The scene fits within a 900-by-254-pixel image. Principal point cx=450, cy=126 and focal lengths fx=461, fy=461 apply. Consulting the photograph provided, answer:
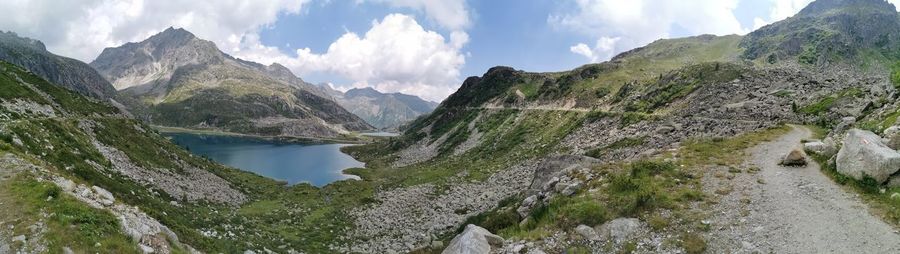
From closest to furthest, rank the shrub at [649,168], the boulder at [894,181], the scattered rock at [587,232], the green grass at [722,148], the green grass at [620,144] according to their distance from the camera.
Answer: the boulder at [894,181], the scattered rock at [587,232], the shrub at [649,168], the green grass at [722,148], the green grass at [620,144]

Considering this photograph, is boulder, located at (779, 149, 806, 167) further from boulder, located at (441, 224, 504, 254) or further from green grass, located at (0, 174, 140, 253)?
green grass, located at (0, 174, 140, 253)

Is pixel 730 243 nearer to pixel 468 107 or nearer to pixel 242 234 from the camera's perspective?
pixel 242 234

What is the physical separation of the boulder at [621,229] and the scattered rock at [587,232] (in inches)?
9.4

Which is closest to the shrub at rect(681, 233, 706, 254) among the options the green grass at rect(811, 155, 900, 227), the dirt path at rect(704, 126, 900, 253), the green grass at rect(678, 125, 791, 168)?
the dirt path at rect(704, 126, 900, 253)

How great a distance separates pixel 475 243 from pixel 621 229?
239 inches

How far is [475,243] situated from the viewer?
19203 millimetres

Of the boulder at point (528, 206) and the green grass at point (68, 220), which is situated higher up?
the green grass at point (68, 220)

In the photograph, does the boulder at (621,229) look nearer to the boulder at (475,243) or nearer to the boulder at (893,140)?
the boulder at (475,243)

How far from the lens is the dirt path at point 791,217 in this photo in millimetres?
15297

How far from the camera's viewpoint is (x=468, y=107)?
16862 cm

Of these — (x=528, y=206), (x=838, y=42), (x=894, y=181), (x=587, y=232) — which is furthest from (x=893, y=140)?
(x=838, y=42)

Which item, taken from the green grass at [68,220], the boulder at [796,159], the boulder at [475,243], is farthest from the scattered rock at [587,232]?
the green grass at [68,220]

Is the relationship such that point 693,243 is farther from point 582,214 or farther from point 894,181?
point 894,181

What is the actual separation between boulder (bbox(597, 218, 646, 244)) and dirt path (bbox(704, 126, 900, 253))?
270cm
